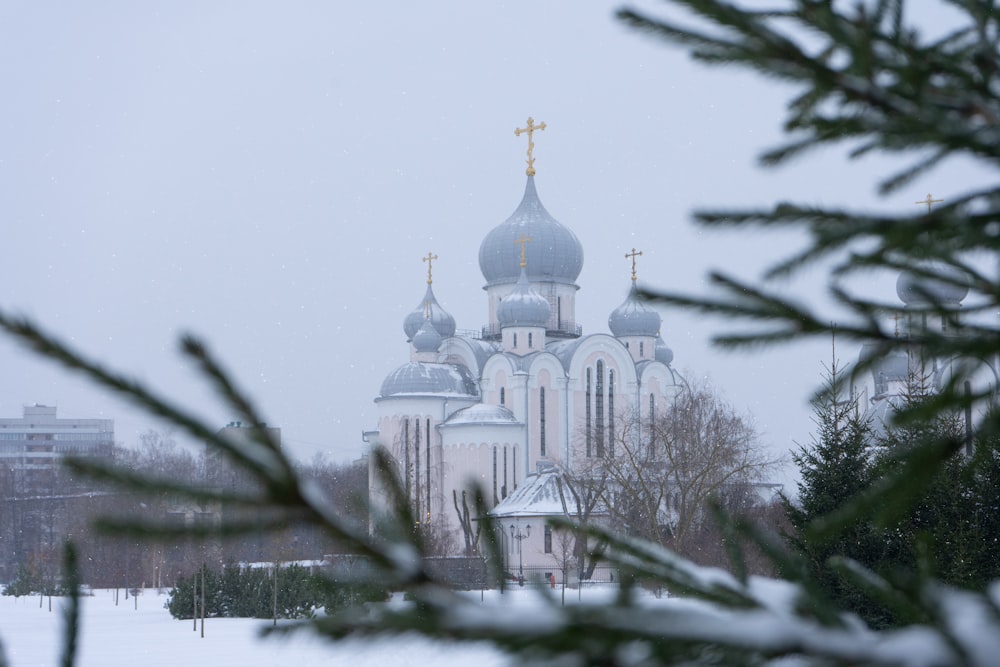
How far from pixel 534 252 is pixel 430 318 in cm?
622

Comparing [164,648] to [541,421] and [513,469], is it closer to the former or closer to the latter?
[513,469]

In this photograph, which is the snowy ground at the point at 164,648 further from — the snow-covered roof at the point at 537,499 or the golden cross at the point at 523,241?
the golden cross at the point at 523,241

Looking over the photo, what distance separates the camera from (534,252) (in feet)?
181

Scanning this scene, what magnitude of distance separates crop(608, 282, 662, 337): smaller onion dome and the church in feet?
0.16

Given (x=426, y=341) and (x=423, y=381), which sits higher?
(x=426, y=341)

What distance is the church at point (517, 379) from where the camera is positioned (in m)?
48.9

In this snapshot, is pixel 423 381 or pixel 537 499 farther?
pixel 423 381

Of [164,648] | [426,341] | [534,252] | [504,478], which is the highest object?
[534,252]

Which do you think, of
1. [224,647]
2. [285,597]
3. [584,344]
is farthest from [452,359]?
[224,647]

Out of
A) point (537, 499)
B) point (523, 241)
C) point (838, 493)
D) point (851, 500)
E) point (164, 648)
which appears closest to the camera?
point (851, 500)

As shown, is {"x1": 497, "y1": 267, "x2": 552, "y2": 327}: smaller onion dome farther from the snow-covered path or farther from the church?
the snow-covered path

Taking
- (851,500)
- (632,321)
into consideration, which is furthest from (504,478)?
(851,500)

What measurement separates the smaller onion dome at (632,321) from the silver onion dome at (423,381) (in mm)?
8355

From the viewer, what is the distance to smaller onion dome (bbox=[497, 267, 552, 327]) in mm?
51094
